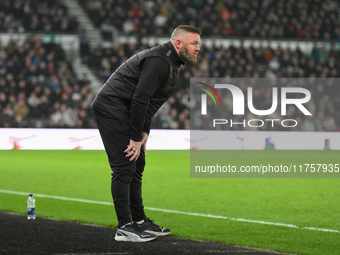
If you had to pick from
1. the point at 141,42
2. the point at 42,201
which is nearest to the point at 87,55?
the point at 141,42

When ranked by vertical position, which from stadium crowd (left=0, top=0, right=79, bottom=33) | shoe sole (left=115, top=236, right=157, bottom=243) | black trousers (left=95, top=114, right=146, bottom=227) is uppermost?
stadium crowd (left=0, top=0, right=79, bottom=33)

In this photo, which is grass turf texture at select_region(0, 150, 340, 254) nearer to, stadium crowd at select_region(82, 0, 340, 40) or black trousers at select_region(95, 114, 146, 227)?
black trousers at select_region(95, 114, 146, 227)

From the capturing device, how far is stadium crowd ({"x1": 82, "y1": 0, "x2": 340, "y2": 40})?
2978 centimetres

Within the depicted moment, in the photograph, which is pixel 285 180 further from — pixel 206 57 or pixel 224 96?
pixel 206 57

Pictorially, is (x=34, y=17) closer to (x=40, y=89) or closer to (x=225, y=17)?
(x=40, y=89)

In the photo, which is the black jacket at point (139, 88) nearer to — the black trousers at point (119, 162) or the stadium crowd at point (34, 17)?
the black trousers at point (119, 162)

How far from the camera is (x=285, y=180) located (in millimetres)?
14336

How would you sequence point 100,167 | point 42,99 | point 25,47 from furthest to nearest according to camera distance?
point 25,47, point 42,99, point 100,167

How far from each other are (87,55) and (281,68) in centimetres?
844

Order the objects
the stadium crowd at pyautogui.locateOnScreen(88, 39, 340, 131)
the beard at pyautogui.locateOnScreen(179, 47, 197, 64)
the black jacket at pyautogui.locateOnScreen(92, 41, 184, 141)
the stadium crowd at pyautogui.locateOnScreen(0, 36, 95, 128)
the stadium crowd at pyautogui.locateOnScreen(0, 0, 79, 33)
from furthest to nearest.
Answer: the stadium crowd at pyautogui.locateOnScreen(0, 0, 79, 33) → the stadium crowd at pyautogui.locateOnScreen(88, 39, 340, 131) → the stadium crowd at pyautogui.locateOnScreen(0, 36, 95, 128) → the beard at pyautogui.locateOnScreen(179, 47, 197, 64) → the black jacket at pyautogui.locateOnScreen(92, 41, 184, 141)

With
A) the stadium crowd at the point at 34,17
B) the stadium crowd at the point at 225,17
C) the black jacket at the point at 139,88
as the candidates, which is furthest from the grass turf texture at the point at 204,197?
the stadium crowd at the point at 225,17

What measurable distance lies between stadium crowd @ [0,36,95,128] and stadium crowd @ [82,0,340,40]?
372cm

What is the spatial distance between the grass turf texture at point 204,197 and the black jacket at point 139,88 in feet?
5.04

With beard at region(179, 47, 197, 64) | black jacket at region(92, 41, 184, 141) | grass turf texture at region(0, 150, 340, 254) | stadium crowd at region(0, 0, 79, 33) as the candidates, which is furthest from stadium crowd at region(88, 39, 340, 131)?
beard at region(179, 47, 197, 64)
